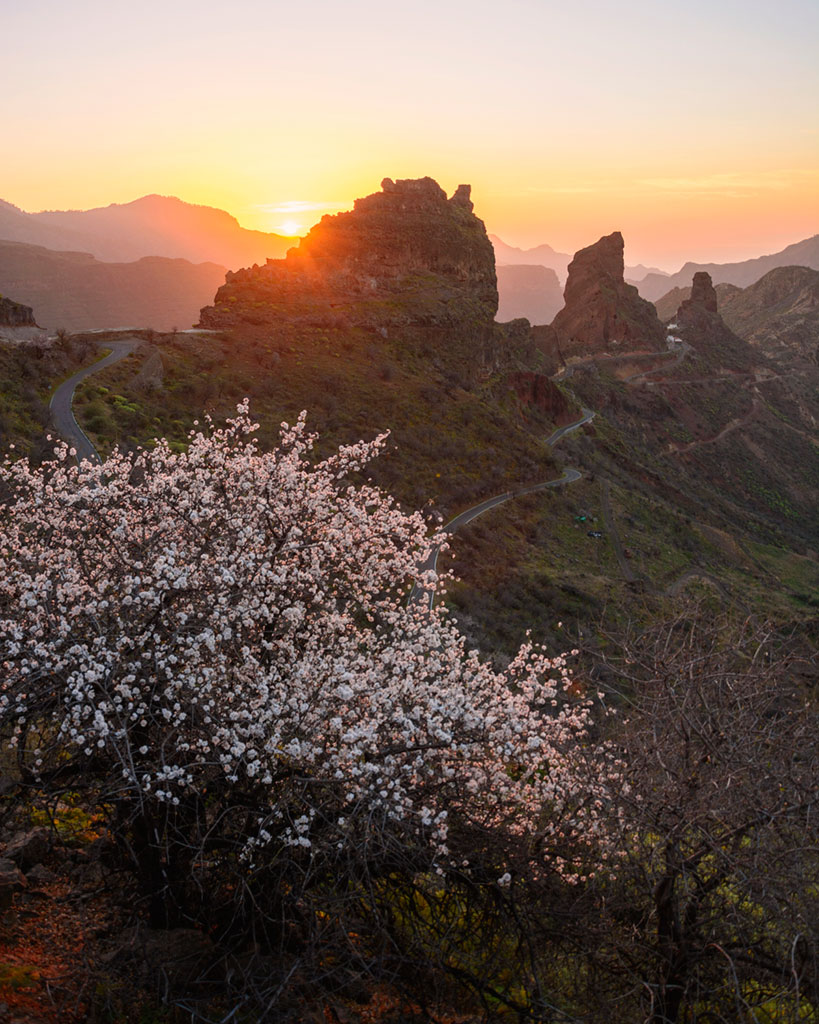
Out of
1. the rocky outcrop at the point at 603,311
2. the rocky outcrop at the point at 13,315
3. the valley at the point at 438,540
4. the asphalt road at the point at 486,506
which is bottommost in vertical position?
the asphalt road at the point at 486,506

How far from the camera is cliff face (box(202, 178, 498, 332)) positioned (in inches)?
2413

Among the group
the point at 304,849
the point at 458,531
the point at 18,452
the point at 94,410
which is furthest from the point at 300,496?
the point at 458,531

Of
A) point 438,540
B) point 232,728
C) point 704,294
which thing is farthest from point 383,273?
point 704,294

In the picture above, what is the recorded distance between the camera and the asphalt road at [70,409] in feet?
100

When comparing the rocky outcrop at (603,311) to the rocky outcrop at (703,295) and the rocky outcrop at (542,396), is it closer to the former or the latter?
the rocky outcrop at (703,295)

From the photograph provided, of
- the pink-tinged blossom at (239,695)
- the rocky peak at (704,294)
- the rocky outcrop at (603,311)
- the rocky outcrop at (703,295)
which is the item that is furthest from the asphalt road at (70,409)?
the rocky peak at (704,294)

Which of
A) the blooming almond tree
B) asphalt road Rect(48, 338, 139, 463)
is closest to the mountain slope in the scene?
asphalt road Rect(48, 338, 139, 463)

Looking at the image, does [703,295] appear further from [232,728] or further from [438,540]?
[232,728]

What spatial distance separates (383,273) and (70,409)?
44.1m

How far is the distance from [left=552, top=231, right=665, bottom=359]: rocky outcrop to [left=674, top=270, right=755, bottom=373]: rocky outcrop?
10389mm

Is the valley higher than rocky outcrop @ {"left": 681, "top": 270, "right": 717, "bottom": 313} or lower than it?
lower

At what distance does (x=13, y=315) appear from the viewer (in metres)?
43.5

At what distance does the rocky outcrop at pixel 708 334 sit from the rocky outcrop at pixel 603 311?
10389 mm

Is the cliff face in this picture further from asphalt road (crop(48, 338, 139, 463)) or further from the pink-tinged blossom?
the pink-tinged blossom
